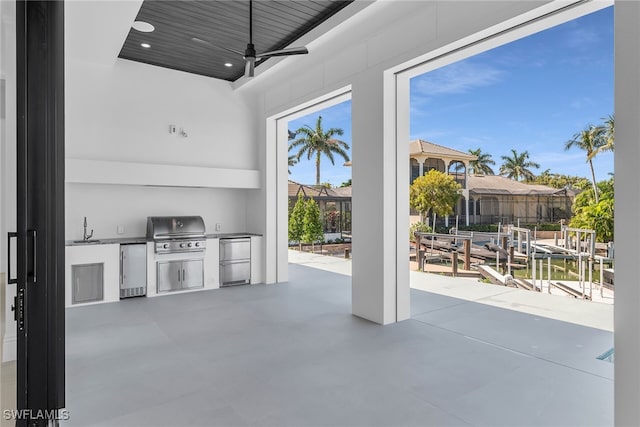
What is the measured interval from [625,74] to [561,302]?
12.8 feet

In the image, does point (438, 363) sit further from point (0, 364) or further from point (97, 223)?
point (97, 223)

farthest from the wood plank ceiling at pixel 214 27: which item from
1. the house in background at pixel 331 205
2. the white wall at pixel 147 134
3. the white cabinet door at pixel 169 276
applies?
the house in background at pixel 331 205

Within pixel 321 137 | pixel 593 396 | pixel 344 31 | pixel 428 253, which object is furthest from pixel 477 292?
pixel 321 137

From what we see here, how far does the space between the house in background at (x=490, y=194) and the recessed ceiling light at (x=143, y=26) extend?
139 inches

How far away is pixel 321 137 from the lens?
13492 mm

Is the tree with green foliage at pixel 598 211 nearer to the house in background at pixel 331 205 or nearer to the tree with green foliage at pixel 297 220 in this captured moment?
the house in background at pixel 331 205

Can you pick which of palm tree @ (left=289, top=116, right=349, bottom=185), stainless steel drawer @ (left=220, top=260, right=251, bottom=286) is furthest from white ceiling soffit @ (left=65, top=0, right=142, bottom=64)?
palm tree @ (left=289, top=116, right=349, bottom=185)

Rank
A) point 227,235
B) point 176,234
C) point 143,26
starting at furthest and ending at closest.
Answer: point 227,235
point 176,234
point 143,26

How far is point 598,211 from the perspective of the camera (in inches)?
142

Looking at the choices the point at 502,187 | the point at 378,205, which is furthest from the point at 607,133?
the point at 378,205

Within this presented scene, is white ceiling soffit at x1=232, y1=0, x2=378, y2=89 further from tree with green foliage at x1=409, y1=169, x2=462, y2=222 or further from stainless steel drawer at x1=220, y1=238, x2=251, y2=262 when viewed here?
stainless steel drawer at x1=220, y1=238, x2=251, y2=262

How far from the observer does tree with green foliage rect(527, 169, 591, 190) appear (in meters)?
3.68

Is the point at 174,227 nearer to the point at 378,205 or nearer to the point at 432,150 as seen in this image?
the point at 378,205

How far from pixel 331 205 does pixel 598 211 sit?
622 cm
